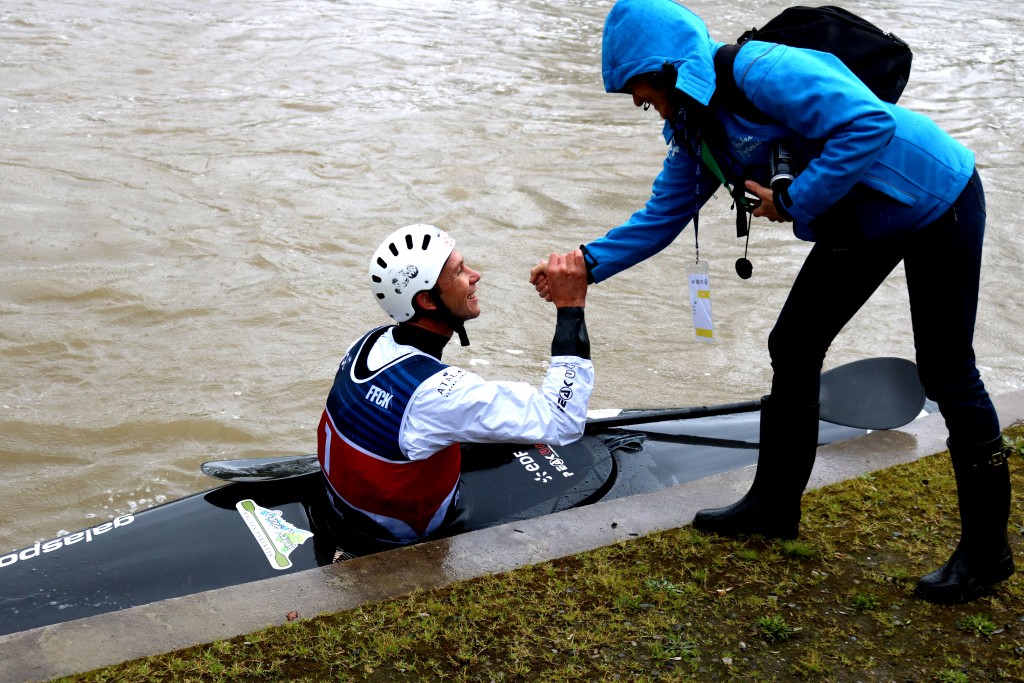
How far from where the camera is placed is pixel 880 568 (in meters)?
Result: 3.59

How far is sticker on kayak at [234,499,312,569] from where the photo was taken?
11.7 ft

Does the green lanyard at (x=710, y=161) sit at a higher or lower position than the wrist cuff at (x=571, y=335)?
higher

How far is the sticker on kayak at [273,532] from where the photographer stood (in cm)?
355

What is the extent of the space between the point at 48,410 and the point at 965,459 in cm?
592

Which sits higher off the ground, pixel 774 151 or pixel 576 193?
pixel 774 151

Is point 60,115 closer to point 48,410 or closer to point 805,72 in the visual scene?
point 48,410

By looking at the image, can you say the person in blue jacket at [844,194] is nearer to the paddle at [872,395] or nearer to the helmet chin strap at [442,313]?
the helmet chin strap at [442,313]

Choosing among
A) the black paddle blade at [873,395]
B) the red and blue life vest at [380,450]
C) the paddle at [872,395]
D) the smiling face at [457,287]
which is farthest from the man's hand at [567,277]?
the black paddle blade at [873,395]

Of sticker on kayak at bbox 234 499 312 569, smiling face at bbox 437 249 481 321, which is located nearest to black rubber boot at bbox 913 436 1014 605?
smiling face at bbox 437 249 481 321

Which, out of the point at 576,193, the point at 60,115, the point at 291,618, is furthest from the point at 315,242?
the point at 291,618

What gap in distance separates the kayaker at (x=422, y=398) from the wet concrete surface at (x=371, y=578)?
207mm

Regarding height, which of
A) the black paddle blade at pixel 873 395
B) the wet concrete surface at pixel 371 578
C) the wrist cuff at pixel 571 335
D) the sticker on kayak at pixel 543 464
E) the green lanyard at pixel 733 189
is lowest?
the sticker on kayak at pixel 543 464

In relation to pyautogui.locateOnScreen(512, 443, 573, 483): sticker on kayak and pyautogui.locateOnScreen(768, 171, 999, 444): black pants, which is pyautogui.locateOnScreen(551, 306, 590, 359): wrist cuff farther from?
pyautogui.locateOnScreen(512, 443, 573, 483): sticker on kayak

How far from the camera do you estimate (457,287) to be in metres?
3.40
